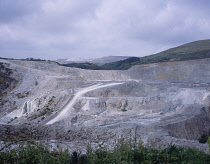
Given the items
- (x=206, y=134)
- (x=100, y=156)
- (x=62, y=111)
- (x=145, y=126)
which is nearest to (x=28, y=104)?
(x=62, y=111)

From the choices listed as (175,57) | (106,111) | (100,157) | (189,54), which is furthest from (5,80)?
(189,54)

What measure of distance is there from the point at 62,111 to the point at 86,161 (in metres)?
16.2

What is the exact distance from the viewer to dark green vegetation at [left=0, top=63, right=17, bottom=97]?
3472 cm

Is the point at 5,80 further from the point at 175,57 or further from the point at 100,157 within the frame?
Answer: the point at 175,57

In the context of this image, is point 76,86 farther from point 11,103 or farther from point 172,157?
point 172,157

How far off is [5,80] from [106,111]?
69.8 ft

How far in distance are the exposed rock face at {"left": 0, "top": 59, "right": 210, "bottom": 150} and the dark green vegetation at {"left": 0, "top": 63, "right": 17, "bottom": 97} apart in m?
1.23

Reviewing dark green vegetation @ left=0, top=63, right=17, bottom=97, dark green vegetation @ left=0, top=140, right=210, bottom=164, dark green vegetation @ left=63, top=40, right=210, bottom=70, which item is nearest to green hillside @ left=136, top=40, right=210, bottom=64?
dark green vegetation @ left=63, top=40, right=210, bottom=70

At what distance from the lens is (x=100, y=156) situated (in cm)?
751

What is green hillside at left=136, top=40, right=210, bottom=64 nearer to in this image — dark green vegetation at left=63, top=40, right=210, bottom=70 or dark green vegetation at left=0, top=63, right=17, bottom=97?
dark green vegetation at left=63, top=40, right=210, bottom=70

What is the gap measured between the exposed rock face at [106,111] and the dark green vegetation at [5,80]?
1.23 meters

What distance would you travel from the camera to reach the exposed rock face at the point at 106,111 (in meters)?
15.4

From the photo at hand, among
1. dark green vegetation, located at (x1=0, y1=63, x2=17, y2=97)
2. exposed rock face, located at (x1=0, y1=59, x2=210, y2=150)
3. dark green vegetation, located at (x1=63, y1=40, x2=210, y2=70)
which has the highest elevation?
dark green vegetation, located at (x1=63, y1=40, x2=210, y2=70)

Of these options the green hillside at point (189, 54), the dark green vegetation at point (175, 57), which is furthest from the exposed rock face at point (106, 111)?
the green hillside at point (189, 54)
